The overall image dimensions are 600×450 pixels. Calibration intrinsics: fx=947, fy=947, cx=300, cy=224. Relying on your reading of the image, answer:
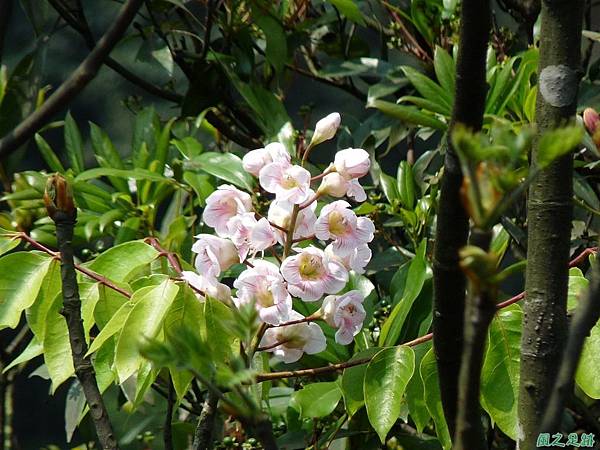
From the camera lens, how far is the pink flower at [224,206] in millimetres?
1040

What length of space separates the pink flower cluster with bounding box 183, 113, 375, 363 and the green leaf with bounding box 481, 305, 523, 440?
159 millimetres

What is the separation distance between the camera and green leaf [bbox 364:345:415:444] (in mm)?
1092

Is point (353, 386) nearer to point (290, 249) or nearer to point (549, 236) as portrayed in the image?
point (290, 249)

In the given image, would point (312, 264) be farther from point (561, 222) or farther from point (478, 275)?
point (478, 275)

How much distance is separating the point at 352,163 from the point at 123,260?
34cm

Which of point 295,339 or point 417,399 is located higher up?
point 295,339

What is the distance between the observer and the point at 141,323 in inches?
40.1

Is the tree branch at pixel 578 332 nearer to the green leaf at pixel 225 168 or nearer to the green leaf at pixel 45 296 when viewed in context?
the green leaf at pixel 45 296

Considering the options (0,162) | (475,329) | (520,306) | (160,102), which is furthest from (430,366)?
(160,102)

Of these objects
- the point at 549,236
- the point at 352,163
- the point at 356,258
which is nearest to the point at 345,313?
the point at 356,258

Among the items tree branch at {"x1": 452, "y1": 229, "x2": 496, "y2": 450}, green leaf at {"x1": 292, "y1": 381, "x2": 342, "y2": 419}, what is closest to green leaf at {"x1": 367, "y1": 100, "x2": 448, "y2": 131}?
green leaf at {"x1": 292, "y1": 381, "x2": 342, "y2": 419}

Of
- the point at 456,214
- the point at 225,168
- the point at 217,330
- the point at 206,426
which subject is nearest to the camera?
the point at 456,214

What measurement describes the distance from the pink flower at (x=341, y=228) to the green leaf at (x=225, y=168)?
24.7 inches

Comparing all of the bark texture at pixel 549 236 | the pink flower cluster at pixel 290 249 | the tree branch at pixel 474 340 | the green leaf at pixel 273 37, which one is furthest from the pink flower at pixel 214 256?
the green leaf at pixel 273 37
